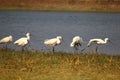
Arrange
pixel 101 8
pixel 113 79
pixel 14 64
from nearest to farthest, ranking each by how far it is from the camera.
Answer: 1. pixel 113 79
2. pixel 14 64
3. pixel 101 8

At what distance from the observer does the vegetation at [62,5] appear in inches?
3430

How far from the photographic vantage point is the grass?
46.8 feet

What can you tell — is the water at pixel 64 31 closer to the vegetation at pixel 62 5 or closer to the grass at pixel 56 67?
the grass at pixel 56 67

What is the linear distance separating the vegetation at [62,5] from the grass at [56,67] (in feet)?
223

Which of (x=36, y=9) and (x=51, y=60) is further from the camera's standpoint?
(x=36, y=9)

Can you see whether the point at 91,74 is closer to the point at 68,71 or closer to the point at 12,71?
the point at 68,71

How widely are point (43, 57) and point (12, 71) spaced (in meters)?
2.51

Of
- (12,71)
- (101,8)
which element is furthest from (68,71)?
(101,8)

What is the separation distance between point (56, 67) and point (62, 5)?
74990 millimetres

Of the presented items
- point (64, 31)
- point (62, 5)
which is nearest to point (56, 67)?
point (64, 31)

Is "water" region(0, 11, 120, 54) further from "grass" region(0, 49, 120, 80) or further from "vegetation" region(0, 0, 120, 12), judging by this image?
"vegetation" region(0, 0, 120, 12)

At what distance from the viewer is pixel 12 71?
49.0ft

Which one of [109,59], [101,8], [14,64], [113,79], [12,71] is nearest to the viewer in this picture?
[113,79]

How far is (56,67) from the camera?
51.0 feet
